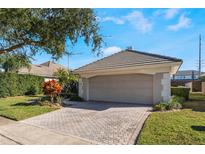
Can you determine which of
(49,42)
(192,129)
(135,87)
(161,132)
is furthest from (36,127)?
(135,87)

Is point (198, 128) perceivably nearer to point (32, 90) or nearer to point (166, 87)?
point (166, 87)

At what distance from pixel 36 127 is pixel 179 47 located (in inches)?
459

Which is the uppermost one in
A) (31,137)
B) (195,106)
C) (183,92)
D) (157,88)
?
(157,88)

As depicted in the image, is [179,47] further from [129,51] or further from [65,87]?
[65,87]

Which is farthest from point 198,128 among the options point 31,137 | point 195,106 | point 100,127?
point 195,106

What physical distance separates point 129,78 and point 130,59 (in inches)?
59.7

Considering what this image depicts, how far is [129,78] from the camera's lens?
52.1ft

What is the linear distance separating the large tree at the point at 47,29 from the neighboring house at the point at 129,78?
170 inches

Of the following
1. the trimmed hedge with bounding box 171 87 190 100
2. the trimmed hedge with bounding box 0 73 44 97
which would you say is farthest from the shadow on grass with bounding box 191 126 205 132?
the trimmed hedge with bounding box 0 73 44 97

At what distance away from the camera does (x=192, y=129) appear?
7.31 metres

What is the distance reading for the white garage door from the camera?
14.9 metres

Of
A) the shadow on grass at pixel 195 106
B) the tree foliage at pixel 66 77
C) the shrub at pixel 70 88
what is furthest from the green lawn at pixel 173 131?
the shrub at pixel 70 88

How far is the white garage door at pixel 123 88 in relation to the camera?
48.9 feet

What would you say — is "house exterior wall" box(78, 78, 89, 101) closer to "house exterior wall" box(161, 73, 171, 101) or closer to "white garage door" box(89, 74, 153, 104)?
"white garage door" box(89, 74, 153, 104)
